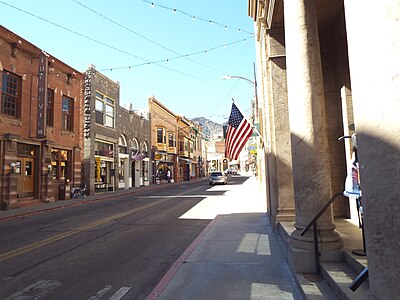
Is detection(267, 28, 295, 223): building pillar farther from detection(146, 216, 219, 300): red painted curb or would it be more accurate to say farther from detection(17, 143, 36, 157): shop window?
detection(17, 143, 36, 157): shop window

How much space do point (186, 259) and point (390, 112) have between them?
4716 mm

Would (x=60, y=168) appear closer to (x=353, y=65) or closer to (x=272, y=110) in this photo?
(x=272, y=110)

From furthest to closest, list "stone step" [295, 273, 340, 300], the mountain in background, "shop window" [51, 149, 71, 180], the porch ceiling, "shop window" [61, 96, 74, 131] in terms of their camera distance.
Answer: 1. the mountain in background
2. "shop window" [61, 96, 74, 131]
3. "shop window" [51, 149, 71, 180]
4. the porch ceiling
5. "stone step" [295, 273, 340, 300]

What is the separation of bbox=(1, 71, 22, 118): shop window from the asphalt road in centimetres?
789

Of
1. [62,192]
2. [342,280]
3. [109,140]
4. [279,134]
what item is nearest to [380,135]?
[342,280]

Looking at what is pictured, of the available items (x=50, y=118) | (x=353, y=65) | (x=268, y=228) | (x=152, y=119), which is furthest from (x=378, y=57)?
(x=152, y=119)

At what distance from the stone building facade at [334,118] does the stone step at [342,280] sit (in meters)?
0.26

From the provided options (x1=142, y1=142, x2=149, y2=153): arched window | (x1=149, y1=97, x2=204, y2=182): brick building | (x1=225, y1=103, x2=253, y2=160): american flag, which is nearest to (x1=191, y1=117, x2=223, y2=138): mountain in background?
(x1=149, y1=97, x2=204, y2=182): brick building

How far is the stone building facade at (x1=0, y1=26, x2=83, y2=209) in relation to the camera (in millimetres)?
15664

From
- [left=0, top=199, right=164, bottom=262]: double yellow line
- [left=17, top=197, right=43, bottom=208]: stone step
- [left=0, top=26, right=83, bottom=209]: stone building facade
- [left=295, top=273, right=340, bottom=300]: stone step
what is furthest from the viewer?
[left=17, top=197, right=43, bottom=208]: stone step

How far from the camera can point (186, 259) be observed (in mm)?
5891

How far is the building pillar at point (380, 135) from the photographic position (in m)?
2.25

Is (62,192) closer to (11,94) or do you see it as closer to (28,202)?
(28,202)

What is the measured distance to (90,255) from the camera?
643 cm
